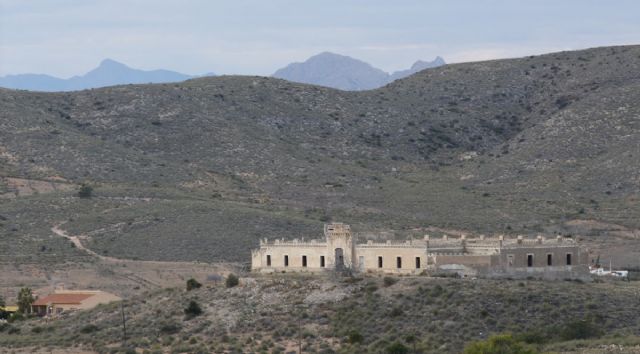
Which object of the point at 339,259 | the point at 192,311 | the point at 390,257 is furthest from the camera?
the point at 339,259

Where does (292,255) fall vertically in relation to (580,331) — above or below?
above

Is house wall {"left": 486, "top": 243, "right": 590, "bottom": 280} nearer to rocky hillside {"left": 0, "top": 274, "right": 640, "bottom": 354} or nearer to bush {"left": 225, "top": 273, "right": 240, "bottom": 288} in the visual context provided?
rocky hillside {"left": 0, "top": 274, "right": 640, "bottom": 354}

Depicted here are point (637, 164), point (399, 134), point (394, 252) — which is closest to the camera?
point (394, 252)

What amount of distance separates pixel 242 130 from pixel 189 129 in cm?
523

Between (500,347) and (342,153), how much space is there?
281 feet

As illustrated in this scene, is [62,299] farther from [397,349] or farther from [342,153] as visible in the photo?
[342,153]

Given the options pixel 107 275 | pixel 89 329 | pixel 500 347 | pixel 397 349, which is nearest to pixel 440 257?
pixel 397 349

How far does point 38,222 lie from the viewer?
11244cm

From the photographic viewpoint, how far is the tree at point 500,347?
60.2 m

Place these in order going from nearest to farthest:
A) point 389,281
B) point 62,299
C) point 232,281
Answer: point 389,281, point 232,281, point 62,299

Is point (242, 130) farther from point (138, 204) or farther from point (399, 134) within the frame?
point (138, 204)

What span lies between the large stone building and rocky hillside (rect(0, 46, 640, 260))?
24.7 meters

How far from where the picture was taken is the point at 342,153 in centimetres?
14588

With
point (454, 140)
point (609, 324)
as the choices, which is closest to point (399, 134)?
point (454, 140)
